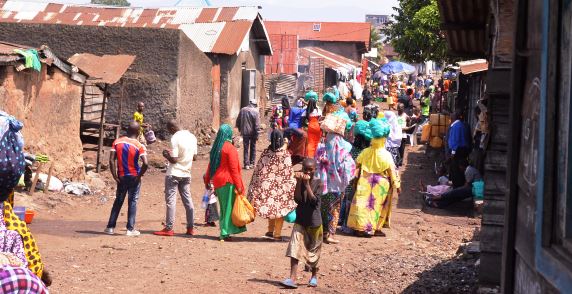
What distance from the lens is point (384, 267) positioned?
10.1m

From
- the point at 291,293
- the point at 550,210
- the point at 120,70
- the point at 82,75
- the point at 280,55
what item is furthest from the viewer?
the point at 280,55

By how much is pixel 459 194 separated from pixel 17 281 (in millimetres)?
10779

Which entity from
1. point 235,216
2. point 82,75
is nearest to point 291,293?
point 235,216

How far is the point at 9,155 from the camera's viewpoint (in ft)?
18.3

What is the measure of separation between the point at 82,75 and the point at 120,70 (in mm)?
1360

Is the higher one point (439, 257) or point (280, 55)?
point (280, 55)

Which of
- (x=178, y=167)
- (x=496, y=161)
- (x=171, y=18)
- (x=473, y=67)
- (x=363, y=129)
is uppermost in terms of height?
(x=171, y=18)

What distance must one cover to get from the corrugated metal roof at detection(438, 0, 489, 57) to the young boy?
2075 mm

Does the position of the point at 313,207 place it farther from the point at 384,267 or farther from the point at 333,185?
the point at 333,185

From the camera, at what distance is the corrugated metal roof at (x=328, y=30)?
193 feet

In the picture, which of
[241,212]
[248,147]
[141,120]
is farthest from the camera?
[141,120]

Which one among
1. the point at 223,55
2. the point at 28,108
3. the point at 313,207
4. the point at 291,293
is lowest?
the point at 291,293

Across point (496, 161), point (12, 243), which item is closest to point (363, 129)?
point (496, 161)

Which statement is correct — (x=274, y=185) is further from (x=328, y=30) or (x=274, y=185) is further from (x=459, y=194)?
(x=328, y=30)
